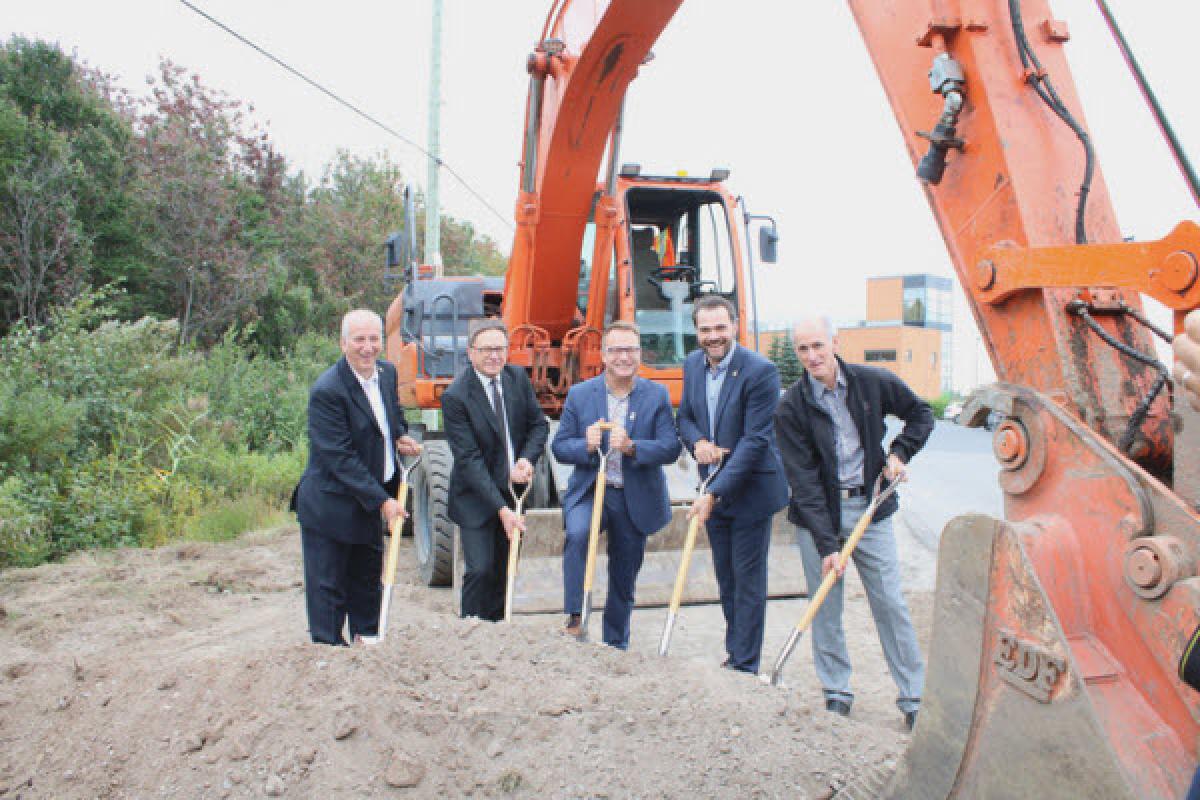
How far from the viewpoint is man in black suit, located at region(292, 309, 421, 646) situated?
420cm

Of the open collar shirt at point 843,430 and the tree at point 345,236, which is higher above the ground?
the tree at point 345,236

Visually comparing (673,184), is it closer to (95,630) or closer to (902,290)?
(95,630)

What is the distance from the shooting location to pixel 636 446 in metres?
4.40

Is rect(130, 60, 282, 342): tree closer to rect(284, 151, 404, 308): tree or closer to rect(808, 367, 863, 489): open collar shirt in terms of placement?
rect(284, 151, 404, 308): tree

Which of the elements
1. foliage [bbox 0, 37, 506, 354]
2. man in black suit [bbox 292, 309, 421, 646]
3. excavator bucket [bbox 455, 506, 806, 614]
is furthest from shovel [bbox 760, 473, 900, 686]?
foliage [bbox 0, 37, 506, 354]

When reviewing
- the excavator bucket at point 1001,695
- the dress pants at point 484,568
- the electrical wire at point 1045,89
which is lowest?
the dress pants at point 484,568

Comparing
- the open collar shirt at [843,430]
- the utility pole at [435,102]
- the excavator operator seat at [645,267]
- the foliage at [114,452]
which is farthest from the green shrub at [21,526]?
the utility pole at [435,102]

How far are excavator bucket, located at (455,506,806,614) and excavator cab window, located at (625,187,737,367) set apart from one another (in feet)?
4.59

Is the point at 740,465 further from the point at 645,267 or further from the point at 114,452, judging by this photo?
the point at 114,452

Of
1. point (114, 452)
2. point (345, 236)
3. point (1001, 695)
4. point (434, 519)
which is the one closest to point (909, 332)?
point (345, 236)

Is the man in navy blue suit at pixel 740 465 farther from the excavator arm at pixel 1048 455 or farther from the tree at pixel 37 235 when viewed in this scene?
the tree at pixel 37 235

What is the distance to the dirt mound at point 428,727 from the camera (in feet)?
9.41

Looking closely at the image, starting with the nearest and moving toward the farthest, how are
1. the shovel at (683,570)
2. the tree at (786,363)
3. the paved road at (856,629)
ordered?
the shovel at (683,570)
the paved road at (856,629)
the tree at (786,363)

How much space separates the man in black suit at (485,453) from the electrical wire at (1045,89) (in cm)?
284
